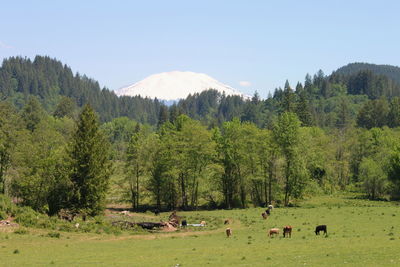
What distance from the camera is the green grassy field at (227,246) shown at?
2503 centimetres

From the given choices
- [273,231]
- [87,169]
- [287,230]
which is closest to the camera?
[287,230]

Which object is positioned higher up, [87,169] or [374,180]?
[87,169]

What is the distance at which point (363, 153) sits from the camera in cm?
10762

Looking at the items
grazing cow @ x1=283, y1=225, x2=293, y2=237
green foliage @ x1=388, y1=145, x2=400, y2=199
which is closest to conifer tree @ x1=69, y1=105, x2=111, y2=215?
grazing cow @ x1=283, y1=225, x2=293, y2=237

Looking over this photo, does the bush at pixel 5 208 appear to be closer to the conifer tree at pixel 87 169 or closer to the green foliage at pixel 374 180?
the conifer tree at pixel 87 169

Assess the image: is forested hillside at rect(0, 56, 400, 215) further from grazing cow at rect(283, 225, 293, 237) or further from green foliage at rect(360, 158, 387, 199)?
grazing cow at rect(283, 225, 293, 237)

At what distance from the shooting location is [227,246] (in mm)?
32094

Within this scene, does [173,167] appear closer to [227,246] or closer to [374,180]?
[227,246]

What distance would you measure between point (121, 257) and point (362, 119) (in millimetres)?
160462

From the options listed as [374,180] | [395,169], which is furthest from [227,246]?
[374,180]

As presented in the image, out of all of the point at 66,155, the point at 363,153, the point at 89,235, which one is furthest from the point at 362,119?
the point at 89,235

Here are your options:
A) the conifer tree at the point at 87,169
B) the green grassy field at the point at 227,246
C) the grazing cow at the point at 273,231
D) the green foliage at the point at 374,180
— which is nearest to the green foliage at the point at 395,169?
the green foliage at the point at 374,180

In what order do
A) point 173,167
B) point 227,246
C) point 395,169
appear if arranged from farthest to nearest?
point 395,169, point 173,167, point 227,246

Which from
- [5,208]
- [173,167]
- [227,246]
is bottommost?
[227,246]
